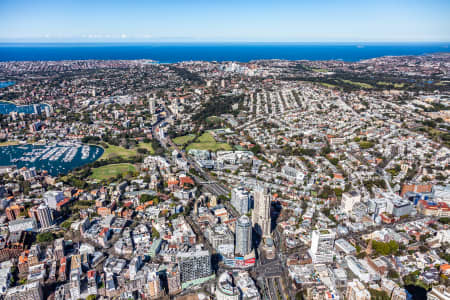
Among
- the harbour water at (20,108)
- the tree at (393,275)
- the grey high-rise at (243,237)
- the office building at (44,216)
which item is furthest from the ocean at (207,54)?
the tree at (393,275)

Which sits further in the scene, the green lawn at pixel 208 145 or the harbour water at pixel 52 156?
the green lawn at pixel 208 145

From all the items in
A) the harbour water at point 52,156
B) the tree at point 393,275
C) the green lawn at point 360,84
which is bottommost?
the tree at point 393,275

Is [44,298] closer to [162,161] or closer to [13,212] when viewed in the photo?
[13,212]

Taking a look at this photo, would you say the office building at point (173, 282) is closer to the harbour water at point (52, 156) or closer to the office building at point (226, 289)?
the office building at point (226, 289)

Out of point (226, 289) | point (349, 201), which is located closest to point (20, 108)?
point (226, 289)

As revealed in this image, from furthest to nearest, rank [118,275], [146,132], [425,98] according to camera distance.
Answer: [425,98]
[146,132]
[118,275]

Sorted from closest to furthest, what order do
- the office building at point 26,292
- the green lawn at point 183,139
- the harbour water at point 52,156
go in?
the office building at point 26,292 → the harbour water at point 52,156 → the green lawn at point 183,139

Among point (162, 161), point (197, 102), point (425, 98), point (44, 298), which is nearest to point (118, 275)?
point (44, 298)

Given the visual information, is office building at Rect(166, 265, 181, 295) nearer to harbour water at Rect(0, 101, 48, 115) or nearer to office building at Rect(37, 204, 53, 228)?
office building at Rect(37, 204, 53, 228)
